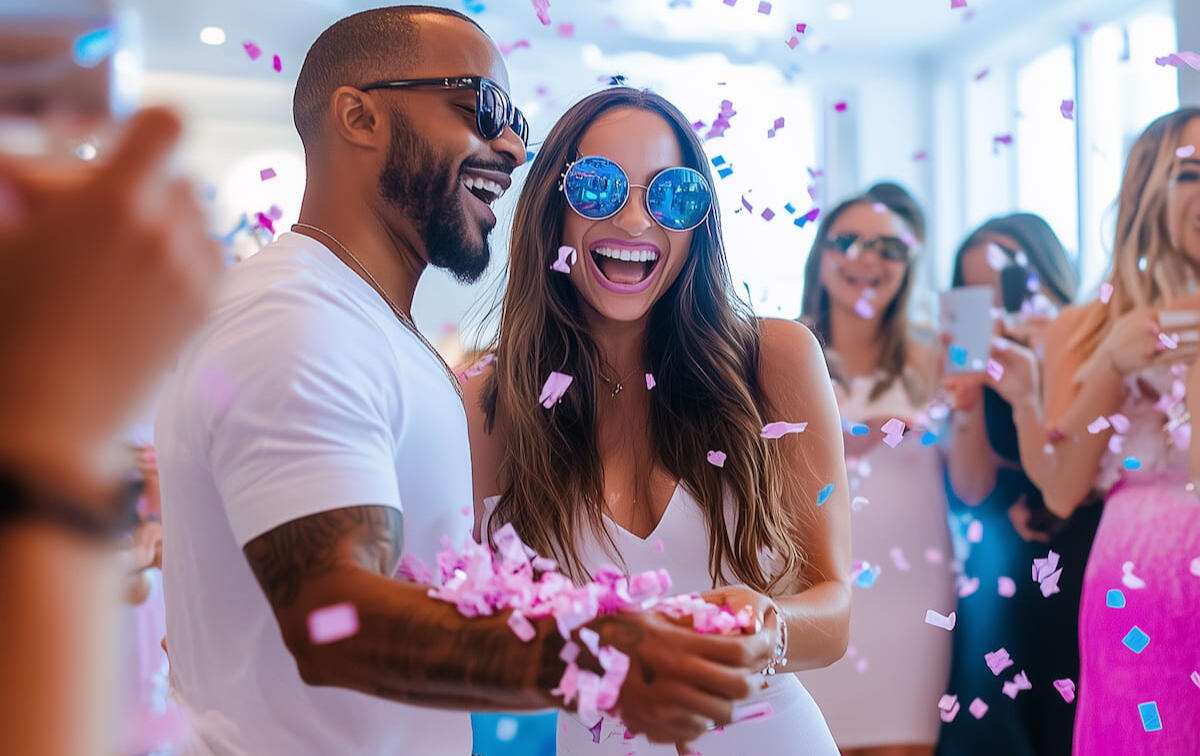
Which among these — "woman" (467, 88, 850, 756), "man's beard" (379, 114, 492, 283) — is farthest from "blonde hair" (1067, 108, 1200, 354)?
"man's beard" (379, 114, 492, 283)

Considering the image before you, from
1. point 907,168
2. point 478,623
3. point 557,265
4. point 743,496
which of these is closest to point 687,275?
point 557,265

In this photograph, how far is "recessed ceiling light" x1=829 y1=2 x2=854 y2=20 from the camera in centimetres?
679

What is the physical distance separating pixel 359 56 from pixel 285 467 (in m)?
0.79

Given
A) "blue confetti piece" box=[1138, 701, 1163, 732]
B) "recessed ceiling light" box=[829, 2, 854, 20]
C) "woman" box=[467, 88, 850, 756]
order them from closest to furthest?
1. "woman" box=[467, 88, 850, 756]
2. "blue confetti piece" box=[1138, 701, 1163, 732]
3. "recessed ceiling light" box=[829, 2, 854, 20]

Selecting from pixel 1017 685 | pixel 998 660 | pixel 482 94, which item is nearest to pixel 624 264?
pixel 482 94

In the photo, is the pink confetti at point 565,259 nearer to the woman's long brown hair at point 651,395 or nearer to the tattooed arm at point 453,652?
the woman's long brown hair at point 651,395

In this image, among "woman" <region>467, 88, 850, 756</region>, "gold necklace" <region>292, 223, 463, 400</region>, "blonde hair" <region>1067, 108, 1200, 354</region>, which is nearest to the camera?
"gold necklace" <region>292, 223, 463, 400</region>

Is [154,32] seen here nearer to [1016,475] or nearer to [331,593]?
[1016,475]

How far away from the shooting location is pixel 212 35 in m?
6.20

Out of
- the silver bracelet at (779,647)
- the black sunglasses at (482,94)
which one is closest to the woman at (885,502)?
the silver bracelet at (779,647)

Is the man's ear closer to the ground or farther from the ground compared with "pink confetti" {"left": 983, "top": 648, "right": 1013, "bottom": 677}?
farther from the ground

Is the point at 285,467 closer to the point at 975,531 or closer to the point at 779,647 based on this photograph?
the point at 779,647

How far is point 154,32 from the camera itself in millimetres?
6184

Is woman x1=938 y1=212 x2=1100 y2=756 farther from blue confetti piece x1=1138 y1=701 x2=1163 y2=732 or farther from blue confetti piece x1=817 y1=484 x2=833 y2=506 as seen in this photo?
blue confetti piece x1=817 y1=484 x2=833 y2=506
